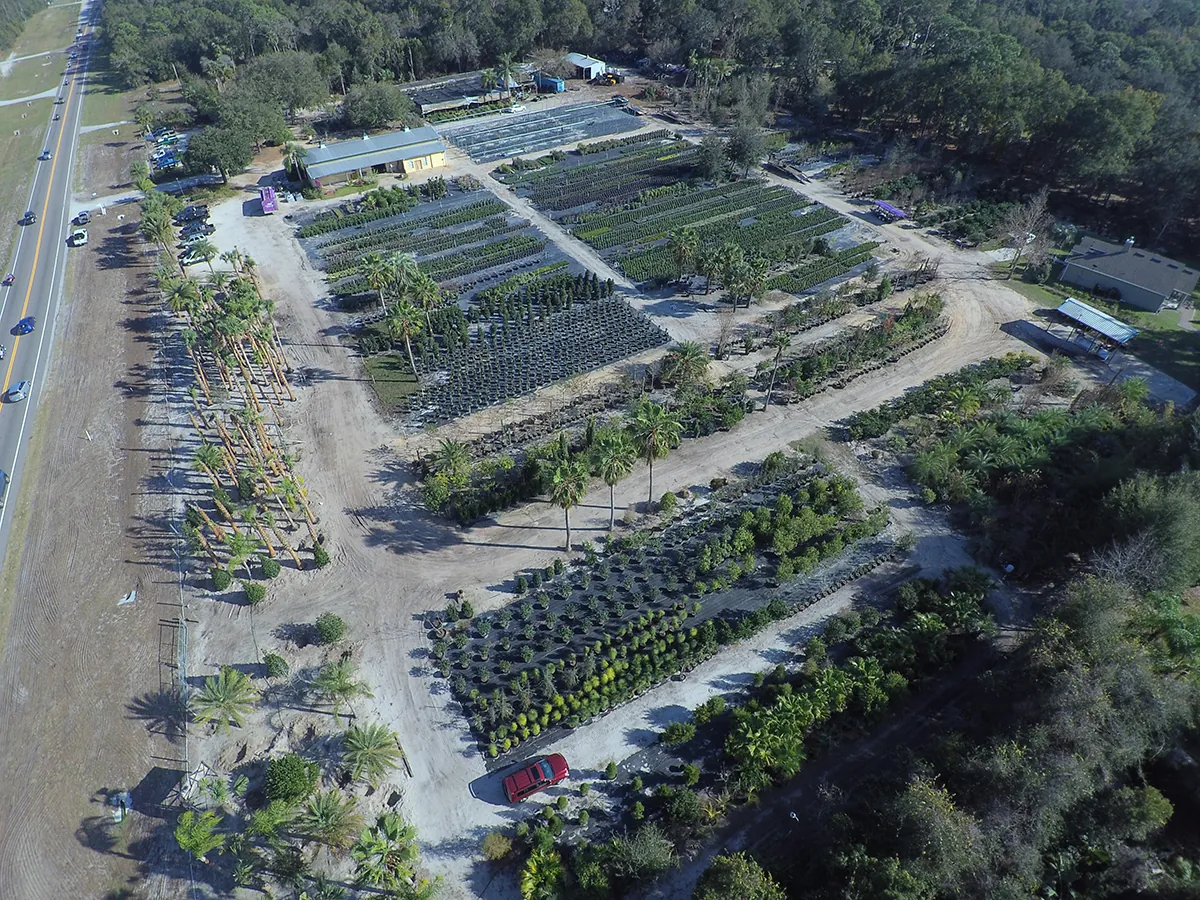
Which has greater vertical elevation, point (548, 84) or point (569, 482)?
point (548, 84)

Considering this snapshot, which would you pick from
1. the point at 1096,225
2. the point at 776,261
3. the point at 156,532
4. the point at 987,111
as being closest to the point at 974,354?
the point at 776,261

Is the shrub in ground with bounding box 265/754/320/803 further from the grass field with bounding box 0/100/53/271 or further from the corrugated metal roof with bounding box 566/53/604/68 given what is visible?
the corrugated metal roof with bounding box 566/53/604/68

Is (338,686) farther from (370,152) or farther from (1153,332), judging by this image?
(370,152)

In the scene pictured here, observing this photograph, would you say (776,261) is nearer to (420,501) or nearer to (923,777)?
(420,501)

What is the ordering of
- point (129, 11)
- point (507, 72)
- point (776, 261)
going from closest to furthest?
point (776, 261)
point (507, 72)
point (129, 11)

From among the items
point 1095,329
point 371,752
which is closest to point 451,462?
point 371,752
